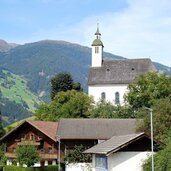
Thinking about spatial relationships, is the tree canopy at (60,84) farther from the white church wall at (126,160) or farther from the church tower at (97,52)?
→ the white church wall at (126,160)

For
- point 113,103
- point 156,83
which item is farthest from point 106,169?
point 113,103

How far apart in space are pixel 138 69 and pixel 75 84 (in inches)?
617

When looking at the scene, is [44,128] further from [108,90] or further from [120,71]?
[120,71]

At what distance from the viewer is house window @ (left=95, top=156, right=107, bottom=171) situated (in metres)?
42.1

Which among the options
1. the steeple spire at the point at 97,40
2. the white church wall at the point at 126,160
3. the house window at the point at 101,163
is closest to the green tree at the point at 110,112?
the steeple spire at the point at 97,40

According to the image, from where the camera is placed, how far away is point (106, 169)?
41.7 metres

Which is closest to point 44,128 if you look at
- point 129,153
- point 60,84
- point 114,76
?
point 129,153

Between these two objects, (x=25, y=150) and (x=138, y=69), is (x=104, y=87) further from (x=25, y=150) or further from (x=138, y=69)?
(x=25, y=150)

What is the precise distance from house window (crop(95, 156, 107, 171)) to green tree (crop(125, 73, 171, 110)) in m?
27.6

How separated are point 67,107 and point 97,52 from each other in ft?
64.3

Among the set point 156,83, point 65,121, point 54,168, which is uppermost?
point 156,83

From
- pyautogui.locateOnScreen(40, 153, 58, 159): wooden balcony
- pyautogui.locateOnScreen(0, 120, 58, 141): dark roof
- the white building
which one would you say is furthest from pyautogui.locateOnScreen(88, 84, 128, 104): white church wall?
the white building

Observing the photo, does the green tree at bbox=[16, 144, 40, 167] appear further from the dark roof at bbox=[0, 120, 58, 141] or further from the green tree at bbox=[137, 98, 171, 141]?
the green tree at bbox=[137, 98, 171, 141]

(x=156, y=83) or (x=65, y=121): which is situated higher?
(x=156, y=83)
